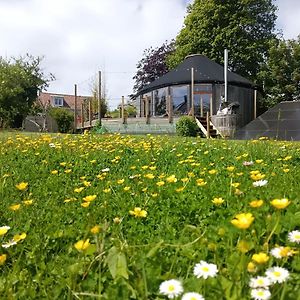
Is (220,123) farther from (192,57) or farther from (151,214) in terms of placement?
(151,214)

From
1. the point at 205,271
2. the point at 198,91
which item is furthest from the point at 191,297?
the point at 198,91

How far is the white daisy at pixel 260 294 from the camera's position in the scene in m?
1.01

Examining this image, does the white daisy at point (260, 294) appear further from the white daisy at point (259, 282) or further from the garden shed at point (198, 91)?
the garden shed at point (198, 91)

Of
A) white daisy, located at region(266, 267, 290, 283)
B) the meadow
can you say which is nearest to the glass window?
the meadow

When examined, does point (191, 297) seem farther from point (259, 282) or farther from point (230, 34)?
point (230, 34)

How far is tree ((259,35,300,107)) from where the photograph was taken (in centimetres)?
2208

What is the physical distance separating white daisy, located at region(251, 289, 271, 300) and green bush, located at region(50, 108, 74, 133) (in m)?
19.9

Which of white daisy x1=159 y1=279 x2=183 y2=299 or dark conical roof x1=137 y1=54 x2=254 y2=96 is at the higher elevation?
dark conical roof x1=137 y1=54 x2=254 y2=96

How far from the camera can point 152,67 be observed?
106ft

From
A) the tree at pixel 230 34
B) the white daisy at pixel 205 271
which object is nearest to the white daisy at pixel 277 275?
the white daisy at pixel 205 271

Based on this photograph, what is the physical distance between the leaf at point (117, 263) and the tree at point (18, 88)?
19633 millimetres

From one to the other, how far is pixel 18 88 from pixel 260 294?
22.5 meters

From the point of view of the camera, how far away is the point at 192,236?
66.6 inches

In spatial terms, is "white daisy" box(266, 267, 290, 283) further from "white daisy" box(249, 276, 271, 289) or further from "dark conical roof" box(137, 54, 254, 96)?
"dark conical roof" box(137, 54, 254, 96)
